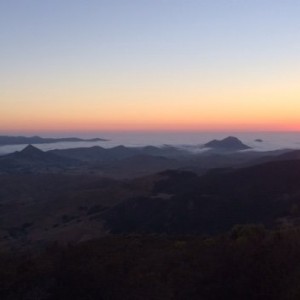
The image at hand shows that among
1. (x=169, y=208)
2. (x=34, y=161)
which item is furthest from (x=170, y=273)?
(x=34, y=161)

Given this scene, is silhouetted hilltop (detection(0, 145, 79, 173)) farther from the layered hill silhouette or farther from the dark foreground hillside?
the dark foreground hillside

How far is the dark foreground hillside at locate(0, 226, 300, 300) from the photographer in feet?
45.5

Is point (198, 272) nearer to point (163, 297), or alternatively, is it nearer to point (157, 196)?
point (163, 297)

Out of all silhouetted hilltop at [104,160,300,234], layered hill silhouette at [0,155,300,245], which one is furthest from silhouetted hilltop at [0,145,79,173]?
silhouetted hilltop at [104,160,300,234]

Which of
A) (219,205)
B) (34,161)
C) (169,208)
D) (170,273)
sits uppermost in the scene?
(170,273)

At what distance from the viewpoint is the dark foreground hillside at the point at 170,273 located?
45.5ft

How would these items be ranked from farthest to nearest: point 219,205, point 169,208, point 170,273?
point 169,208
point 219,205
point 170,273

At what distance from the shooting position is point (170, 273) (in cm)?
1505

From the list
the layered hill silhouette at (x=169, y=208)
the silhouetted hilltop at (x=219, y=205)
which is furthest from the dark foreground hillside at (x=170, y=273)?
the silhouetted hilltop at (x=219, y=205)

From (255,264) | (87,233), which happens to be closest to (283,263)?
(255,264)

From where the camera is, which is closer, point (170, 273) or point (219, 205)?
point (170, 273)

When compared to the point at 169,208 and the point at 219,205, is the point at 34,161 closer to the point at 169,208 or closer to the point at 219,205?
the point at 169,208

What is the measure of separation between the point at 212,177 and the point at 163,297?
129 feet

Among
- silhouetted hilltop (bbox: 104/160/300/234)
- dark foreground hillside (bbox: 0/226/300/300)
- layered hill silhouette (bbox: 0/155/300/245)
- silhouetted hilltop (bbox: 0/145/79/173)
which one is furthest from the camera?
silhouetted hilltop (bbox: 0/145/79/173)
